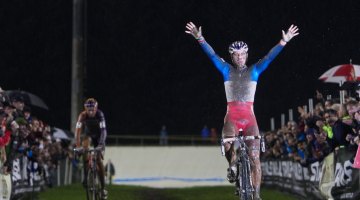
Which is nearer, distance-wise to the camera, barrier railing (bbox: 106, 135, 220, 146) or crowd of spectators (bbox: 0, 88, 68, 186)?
crowd of spectators (bbox: 0, 88, 68, 186)

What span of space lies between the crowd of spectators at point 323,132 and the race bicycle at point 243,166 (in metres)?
2.79

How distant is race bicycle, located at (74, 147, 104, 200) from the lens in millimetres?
17359

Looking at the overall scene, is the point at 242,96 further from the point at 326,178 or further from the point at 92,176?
the point at 92,176

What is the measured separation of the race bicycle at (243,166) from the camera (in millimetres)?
13234

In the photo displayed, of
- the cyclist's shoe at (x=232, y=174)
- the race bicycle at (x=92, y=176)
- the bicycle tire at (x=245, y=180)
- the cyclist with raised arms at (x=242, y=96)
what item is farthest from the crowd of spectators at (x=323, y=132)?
the race bicycle at (x=92, y=176)

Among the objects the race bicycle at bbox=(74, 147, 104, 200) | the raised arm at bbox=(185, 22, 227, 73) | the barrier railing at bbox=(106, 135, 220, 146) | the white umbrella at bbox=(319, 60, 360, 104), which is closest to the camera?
the raised arm at bbox=(185, 22, 227, 73)

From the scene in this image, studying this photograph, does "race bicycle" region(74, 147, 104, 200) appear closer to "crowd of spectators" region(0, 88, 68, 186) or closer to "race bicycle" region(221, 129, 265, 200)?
"crowd of spectators" region(0, 88, 68, 186)

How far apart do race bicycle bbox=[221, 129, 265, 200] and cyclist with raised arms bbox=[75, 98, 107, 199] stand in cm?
446

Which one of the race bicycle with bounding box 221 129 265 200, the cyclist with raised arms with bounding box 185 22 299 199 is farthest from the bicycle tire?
the cyclist with raised arms with bounding box 185 22 299 199

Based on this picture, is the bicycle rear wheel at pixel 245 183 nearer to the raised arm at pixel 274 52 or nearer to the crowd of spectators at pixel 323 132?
the raised arm at pixel 274 52

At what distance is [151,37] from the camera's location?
57500 millimetres

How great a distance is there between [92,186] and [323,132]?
4.86 m

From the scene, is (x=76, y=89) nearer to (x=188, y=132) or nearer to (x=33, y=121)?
(x=33, y=121)

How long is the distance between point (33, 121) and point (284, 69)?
27.9 metres
